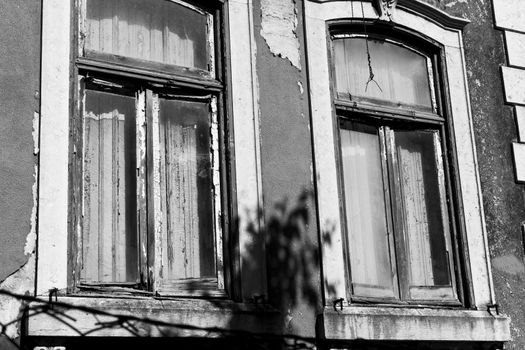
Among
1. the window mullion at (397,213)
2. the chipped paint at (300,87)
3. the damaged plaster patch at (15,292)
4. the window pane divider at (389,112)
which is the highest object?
the chipped paint at (300,87)

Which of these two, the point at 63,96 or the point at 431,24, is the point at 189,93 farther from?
the point at 431,24

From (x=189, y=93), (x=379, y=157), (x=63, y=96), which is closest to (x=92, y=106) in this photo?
(x=63, y=96)

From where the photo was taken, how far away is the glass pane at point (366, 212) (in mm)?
6988

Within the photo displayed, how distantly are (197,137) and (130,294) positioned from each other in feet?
4.30

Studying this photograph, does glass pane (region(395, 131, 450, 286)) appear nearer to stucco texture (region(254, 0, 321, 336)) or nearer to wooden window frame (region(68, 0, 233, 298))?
stucco texture (region(254, 0, 321, 336))

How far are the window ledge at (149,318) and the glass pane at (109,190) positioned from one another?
314 millimetres

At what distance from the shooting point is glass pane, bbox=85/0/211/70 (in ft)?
21.3

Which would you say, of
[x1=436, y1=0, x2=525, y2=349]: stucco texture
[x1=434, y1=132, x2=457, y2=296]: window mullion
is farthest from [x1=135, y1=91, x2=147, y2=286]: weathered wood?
[x1=436, y1=0, x2=525, y2=349]: stucco texture

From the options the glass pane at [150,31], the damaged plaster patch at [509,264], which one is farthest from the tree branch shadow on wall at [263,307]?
the damaged plaster patch at [509,264]

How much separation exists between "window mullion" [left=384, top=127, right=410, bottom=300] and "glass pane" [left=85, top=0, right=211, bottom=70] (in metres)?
1.69

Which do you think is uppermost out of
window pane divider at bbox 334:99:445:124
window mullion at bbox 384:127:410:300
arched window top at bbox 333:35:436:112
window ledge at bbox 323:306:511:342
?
arched window top at bbox 333:35:436:112

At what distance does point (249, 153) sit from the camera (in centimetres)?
660

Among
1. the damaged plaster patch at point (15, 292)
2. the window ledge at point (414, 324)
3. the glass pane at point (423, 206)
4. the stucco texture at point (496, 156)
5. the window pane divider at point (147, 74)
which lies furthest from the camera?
the stucco texture at point (496, 156)

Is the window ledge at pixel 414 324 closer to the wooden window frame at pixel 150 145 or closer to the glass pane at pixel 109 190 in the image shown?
the wooden window frame at pixel 150 145
